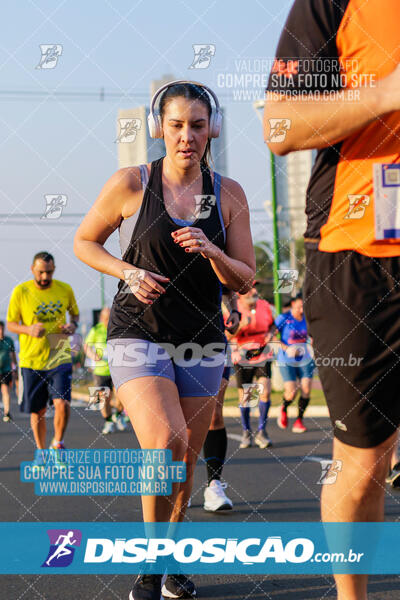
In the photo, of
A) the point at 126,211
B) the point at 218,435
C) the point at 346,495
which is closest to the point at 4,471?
the point at 218,435

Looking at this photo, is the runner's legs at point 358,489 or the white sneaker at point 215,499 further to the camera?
the white sneaker at point 215,499

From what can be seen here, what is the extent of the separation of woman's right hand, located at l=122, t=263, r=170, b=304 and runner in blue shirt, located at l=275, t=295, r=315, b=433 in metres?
8.28

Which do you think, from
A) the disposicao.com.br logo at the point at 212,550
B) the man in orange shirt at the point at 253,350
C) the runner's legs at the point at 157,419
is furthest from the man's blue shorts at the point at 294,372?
the runner's legs at the point at 157,419

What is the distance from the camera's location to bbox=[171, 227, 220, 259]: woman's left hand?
3.23 meters

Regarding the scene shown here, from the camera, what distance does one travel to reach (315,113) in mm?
2176

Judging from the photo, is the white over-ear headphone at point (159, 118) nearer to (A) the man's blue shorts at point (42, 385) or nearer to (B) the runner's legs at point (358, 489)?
(B) the runner's legs at point (358, 489)

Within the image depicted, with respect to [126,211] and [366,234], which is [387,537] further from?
[366,234]

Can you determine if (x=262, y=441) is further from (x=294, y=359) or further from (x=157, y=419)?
(x=157, y=419)

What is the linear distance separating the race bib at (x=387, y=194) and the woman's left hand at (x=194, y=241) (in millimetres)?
1149

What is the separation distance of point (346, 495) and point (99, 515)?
3.53 metres

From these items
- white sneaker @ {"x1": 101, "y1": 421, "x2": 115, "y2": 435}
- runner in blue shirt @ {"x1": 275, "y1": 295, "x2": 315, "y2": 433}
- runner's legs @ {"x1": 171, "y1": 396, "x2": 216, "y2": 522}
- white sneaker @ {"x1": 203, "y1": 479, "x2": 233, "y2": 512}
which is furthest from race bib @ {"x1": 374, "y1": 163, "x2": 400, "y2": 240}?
white sneaker @ {"x1": 101, "y1": 421, "x2": 115, "y2": 435}

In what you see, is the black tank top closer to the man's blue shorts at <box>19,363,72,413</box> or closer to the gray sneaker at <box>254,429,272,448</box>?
the man's blue shorts at <box>19,363,72,413</box>

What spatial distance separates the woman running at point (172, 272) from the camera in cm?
329

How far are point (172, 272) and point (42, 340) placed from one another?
4868 mm
